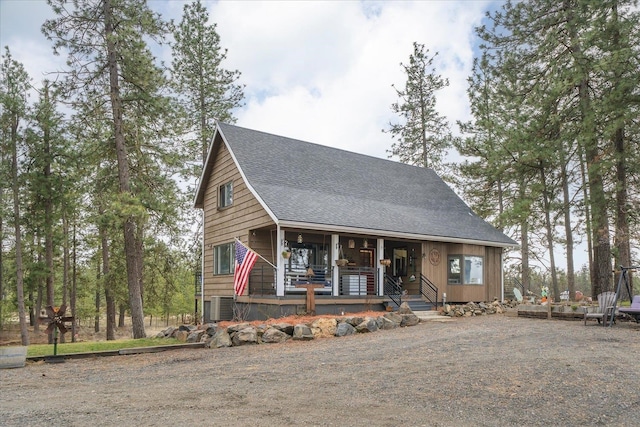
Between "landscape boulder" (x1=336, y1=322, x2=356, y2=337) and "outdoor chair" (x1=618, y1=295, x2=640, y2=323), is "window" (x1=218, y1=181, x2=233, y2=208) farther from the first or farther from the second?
"outdoor chair" (x1=618, y1=295, x2=640, y2=323)

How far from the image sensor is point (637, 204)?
691 inches

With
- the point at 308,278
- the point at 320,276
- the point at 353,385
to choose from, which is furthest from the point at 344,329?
the point at 353,385

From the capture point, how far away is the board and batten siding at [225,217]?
53.2ft

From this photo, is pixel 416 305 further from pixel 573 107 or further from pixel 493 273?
pixel 573 107

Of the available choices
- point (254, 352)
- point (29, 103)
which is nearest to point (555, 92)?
point (254, 352)

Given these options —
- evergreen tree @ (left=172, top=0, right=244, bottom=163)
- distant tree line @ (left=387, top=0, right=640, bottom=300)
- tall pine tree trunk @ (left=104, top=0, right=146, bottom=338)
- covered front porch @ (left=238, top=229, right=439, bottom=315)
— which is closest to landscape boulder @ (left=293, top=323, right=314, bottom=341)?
covered front porch @ (left=238, top=229, right=439, bottom=315)

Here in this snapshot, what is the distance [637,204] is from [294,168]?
1232cm

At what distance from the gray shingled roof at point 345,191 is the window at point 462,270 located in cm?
88

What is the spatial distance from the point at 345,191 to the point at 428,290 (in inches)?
190

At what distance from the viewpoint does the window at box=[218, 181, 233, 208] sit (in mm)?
18100

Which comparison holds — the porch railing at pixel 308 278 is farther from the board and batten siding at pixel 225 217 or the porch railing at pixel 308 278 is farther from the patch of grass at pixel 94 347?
the patch of grass at pixel 94 347

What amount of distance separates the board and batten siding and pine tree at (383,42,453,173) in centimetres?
1607

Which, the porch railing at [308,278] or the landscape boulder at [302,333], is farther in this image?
the porch railing at [308,278]

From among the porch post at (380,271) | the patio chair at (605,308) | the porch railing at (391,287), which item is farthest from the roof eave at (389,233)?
the patio chair at (605,308)
